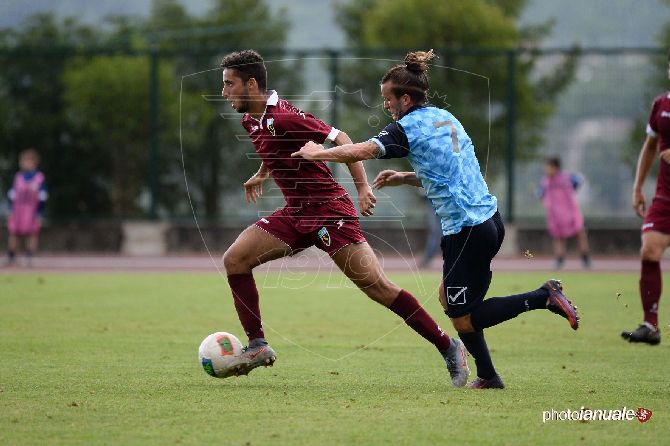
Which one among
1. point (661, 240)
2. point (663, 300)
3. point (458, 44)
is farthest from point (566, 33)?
point (661, 240)

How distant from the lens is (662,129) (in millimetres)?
9836

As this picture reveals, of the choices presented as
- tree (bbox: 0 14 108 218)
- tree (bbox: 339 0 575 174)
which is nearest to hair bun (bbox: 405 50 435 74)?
tree (bbox: 339 0 575 174)

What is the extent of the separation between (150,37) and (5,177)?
560 inches

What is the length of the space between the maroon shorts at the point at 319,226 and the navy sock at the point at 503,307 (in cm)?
99

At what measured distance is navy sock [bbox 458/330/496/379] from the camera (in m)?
7.95

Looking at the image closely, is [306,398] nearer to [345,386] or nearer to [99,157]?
[345,386]

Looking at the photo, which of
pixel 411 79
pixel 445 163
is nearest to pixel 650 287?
pixel 445 163

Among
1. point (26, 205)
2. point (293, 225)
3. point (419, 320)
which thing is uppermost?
point (293, 225)

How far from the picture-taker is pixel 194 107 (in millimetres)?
23219

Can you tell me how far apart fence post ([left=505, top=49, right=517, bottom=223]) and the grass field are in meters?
9.92

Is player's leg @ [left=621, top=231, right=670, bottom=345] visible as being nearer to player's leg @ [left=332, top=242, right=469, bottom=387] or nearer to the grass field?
the grass field

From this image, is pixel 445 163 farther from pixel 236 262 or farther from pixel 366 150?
pixel 236 262

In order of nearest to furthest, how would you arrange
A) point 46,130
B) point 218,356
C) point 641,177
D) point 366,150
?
point 366,150 → point 218,356 → point 641,177 → point 46,130

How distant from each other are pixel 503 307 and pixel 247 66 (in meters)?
2.39
